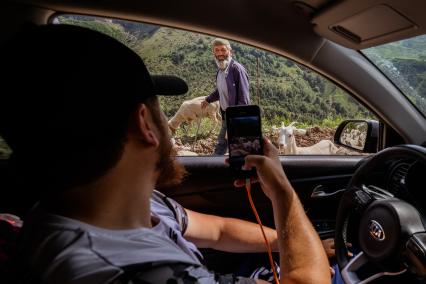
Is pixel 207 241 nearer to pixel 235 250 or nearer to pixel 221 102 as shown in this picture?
pixel 235 250

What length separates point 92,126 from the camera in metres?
1.03

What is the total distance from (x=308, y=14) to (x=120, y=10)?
2.97ft

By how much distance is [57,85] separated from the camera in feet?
3.24

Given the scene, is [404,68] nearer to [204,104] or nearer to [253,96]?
[253,96]

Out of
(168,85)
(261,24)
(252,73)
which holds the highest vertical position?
(261,24)

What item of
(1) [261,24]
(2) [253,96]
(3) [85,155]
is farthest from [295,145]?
(3) [85,155]

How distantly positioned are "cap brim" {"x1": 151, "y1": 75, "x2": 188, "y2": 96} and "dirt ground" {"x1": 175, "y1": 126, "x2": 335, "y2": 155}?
5.94 feet

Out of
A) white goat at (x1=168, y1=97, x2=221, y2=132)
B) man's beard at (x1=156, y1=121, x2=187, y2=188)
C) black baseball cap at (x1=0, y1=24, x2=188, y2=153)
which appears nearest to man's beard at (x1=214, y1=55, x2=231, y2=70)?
white goat at (x1=168, y1=97, x2=221, y2=132)

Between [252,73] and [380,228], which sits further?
[252,73]

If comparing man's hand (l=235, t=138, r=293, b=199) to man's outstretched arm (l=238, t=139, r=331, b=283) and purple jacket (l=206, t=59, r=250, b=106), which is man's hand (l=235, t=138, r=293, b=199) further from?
purple jacket (l=206, t=59, r=250, b=106)

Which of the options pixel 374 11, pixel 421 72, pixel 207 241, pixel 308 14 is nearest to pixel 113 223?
pixel 207 241

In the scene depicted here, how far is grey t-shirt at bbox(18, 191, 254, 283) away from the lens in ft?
3.12

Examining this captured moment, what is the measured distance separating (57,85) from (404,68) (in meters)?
1.89

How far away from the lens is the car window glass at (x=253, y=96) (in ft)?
8.77
